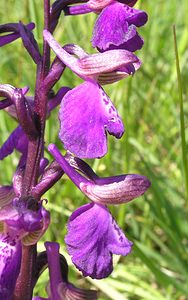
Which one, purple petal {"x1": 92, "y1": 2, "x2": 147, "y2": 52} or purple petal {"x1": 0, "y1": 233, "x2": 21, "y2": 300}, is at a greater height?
purple petal {"x1": 92, "y1": 2, "x2": 147, "y2": 52}

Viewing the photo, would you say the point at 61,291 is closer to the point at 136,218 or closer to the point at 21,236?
the point at 21,236

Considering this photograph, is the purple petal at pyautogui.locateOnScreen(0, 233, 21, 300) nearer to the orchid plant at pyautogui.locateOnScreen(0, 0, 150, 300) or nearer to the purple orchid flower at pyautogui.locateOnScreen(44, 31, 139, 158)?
the orchid plant at pyautogui.locateOnScreen(0, 0, 150, 300)

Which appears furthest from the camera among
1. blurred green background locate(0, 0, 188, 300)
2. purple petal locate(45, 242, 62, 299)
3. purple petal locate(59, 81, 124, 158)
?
blurred green background locate(0, 0, 188, 300)

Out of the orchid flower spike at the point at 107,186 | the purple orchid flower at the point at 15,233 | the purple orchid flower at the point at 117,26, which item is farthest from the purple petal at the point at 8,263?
the purple orchid flower at the point at 117,26

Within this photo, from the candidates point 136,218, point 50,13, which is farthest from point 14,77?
point 50,13

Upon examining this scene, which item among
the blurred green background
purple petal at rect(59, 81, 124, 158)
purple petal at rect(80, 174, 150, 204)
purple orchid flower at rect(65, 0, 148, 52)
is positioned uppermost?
purple orchid flower at rect(65, 0, 148, 52)

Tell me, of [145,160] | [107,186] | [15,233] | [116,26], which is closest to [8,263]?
[15,233]

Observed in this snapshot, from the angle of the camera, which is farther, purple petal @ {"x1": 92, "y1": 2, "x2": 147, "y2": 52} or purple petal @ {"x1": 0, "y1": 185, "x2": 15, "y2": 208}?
purple petal @ {"x1": 0, "y1": 185, "x2": 15, "y2": 208}

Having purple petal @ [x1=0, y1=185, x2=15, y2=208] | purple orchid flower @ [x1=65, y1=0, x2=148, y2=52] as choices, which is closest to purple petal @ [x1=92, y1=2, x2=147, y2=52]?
purple orchid flower @ [x1=65, y1=0, x2=148, y2=52]

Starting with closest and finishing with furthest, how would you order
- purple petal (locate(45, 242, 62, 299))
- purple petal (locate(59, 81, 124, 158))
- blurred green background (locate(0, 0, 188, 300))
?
purple petal (locate(59, 81, 124, 158)), purple petal (locate(45, 242, 62, 299)), blurred green background (locate(0, 0, 188, 300))
